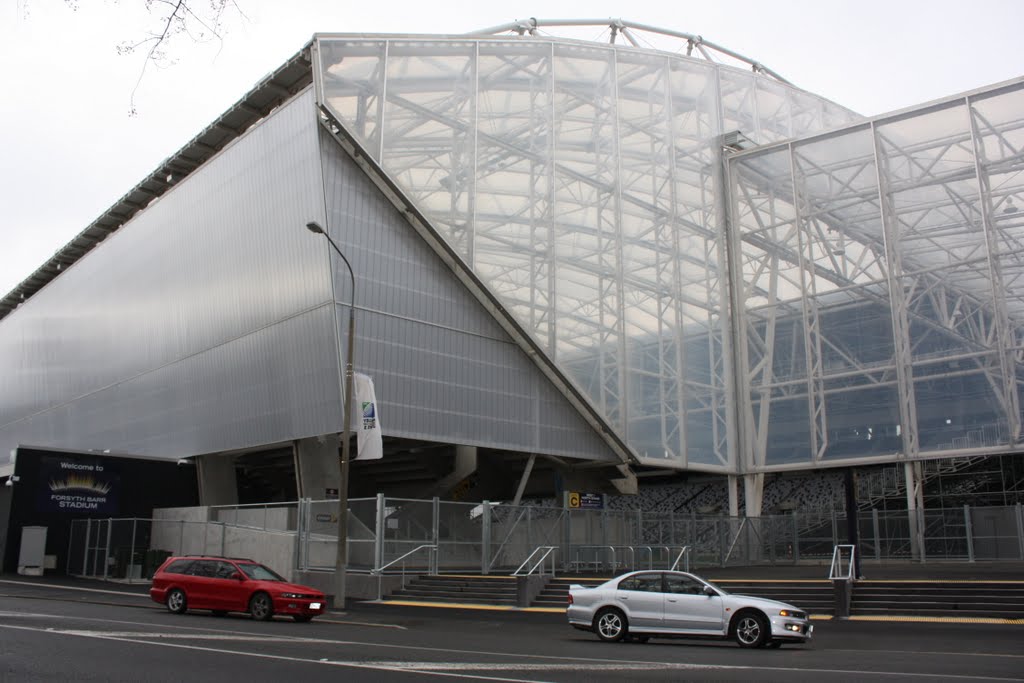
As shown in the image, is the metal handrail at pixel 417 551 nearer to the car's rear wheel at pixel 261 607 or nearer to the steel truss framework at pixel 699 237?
the car's rear wheel at pixel 261 607

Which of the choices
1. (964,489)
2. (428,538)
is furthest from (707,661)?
(964,489)

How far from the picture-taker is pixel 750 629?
1666cm

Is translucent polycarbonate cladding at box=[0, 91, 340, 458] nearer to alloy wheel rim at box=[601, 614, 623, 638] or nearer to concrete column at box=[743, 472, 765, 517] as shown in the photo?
alloy wheel rim at box=[601, 614, 623, 638]

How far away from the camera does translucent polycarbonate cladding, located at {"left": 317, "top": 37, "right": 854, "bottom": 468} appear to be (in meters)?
35.0

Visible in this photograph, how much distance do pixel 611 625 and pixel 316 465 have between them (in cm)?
1983

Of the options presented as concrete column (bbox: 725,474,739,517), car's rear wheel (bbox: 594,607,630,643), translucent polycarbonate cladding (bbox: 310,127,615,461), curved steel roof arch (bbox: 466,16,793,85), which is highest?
curved steel roof arch (bbox: 466,16,793,85)

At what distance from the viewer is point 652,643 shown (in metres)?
17.6

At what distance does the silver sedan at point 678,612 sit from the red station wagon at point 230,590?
19.8 ft

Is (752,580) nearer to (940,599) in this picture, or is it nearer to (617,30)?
(940,599)

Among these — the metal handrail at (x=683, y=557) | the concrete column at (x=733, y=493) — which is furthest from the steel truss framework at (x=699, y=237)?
the metal handrail at (x=683, y=557)

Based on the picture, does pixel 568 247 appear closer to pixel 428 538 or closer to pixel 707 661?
pixel 428 538

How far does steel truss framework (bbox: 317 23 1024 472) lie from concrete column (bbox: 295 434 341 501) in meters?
8.73

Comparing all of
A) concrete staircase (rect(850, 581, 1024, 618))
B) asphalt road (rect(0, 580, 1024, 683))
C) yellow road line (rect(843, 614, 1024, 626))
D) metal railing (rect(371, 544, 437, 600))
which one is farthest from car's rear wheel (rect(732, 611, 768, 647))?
metal railing (rect(371, 544, 437, 600))

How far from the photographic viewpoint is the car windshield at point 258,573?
20.9 meters
